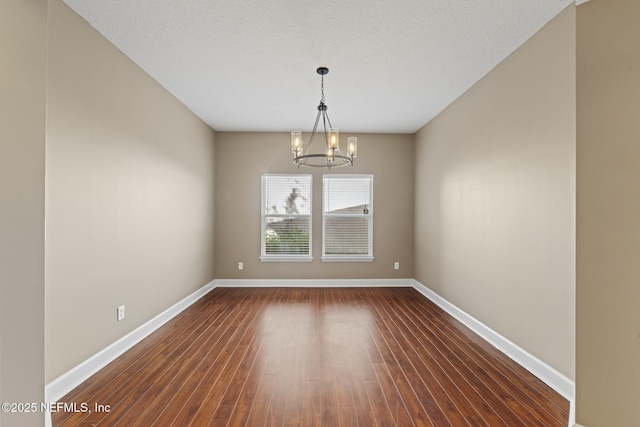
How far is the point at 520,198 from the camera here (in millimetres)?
2822

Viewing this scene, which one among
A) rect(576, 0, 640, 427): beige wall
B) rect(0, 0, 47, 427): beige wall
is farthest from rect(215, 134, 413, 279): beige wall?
rect(0, 0, 47, 427): beige wall

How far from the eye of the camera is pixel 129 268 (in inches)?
122

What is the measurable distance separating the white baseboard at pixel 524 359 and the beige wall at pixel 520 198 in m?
0.06

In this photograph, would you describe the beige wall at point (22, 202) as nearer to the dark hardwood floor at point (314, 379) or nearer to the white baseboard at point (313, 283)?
the dark hardwood floor at point (314, 379)

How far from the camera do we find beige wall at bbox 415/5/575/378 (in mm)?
2316

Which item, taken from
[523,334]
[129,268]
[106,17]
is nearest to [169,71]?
[106,17]

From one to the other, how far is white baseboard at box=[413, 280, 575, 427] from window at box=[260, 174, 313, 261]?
8.99 feet

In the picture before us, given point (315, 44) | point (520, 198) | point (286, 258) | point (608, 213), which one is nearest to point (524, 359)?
point (520, 198)

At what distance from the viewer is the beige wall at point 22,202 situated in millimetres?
1149

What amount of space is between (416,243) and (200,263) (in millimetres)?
3767

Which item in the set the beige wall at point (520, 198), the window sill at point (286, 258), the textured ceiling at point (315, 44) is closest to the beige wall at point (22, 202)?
the textured ceiling at point (315, 44)

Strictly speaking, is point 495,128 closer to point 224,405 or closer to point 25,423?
point 224,405

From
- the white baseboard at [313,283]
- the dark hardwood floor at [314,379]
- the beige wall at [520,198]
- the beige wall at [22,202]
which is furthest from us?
the white baseboard at [313,283]

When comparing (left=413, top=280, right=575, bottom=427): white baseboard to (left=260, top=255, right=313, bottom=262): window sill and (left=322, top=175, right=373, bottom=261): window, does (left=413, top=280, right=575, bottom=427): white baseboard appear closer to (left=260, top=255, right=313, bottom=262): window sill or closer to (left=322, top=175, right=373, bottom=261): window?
(left=322, top=175, right=373, bottom=261): window
